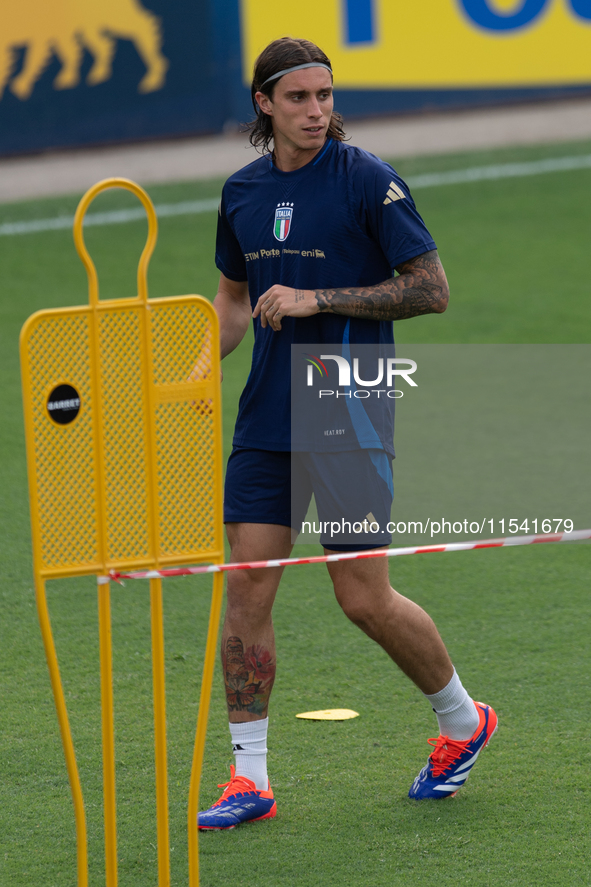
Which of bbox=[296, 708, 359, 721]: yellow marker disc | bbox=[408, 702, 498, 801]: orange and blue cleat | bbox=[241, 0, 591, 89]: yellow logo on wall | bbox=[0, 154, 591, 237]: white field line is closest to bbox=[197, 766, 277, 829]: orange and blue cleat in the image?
bbox=[408, 702, 498, 801]: orange and blue cleat

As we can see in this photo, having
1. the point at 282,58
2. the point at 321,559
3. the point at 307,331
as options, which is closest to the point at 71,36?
the point at 282,58

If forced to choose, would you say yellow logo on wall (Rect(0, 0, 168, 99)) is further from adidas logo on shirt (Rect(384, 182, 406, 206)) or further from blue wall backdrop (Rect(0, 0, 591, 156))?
adidas logo on shirt (Rect(384, 182, 406, 206))

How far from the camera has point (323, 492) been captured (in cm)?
359

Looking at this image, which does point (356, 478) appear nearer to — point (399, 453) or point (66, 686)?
point (66, 686)

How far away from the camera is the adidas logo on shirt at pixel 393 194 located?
345 centimetres

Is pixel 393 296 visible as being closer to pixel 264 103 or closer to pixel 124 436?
pixel 264 103

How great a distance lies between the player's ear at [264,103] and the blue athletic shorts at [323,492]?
99 centimetres

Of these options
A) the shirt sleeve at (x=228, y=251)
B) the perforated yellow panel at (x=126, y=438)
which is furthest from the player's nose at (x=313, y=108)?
the perforated yellow panel at (x=126, y=438)

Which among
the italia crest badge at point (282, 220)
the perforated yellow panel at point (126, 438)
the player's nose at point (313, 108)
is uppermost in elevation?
the player's nose at point (313, 108)

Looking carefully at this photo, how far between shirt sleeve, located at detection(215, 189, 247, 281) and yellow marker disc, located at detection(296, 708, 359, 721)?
1.47 meters

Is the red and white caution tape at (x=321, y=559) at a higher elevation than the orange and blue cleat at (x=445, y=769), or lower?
higher

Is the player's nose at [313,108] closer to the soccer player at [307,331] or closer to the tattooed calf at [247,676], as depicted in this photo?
the soccer player at [307,331]

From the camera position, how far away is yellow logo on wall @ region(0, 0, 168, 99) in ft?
39.8

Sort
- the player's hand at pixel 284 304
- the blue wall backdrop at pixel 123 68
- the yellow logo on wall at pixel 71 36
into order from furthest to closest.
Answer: the blue wall backdrop at pixel 123 68
the yellow logo on wall at pixel 71 36
the player's hand at pixel 284 304
